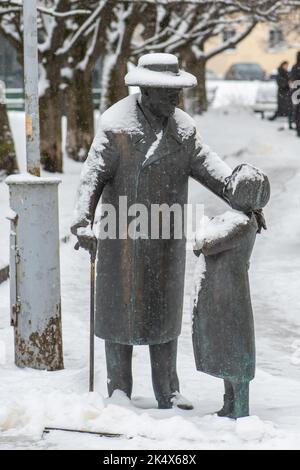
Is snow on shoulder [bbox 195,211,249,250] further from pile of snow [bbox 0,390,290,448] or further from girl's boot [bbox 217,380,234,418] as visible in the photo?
pile of snow [bbox 0,390,290,448]

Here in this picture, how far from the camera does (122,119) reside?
18.3 feet

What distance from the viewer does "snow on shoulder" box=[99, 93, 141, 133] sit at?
18.2ft

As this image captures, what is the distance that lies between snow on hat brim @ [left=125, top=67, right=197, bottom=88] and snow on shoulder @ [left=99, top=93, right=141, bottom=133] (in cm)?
17

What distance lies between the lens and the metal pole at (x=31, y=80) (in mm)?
7172

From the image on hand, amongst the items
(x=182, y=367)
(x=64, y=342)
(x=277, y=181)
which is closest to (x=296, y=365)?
(x=182, y=367)

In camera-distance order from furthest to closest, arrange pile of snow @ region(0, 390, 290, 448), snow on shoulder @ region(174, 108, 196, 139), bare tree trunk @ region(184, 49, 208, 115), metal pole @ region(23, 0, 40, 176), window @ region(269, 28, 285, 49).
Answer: window @ region(269, 28, 285, 49)
bare tree trunk @ region(184, 49, 208, 115)
metal pole @ region(23, 0, 40, 176)
snow on shoulder @ region(174, 108, 196, 139)
pile of snow @ region(0, 390, 290, 448)

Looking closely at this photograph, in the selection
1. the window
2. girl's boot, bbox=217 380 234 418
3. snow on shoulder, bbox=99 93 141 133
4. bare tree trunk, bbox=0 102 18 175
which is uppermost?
snow on shoulder, bbox=99 93 141 133

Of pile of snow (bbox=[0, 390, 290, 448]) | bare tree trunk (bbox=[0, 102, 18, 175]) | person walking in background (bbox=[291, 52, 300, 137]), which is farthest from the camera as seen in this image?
person walking in background (bbox=[291, 52, 300, 137])

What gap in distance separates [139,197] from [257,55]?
62012 millimetres

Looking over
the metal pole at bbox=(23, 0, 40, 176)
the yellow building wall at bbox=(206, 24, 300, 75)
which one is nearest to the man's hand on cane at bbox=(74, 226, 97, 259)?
the metal pole at bbox=(23, 0, 40, 176)

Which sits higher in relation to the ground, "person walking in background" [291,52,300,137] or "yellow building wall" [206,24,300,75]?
"person walking in background" [291,52,300,137]

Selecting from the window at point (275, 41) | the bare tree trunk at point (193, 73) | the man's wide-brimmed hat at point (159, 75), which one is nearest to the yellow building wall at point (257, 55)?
the window at point (275, 41)

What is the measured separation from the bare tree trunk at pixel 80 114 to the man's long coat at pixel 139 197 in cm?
1539

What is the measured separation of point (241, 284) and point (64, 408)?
3.66 feet
